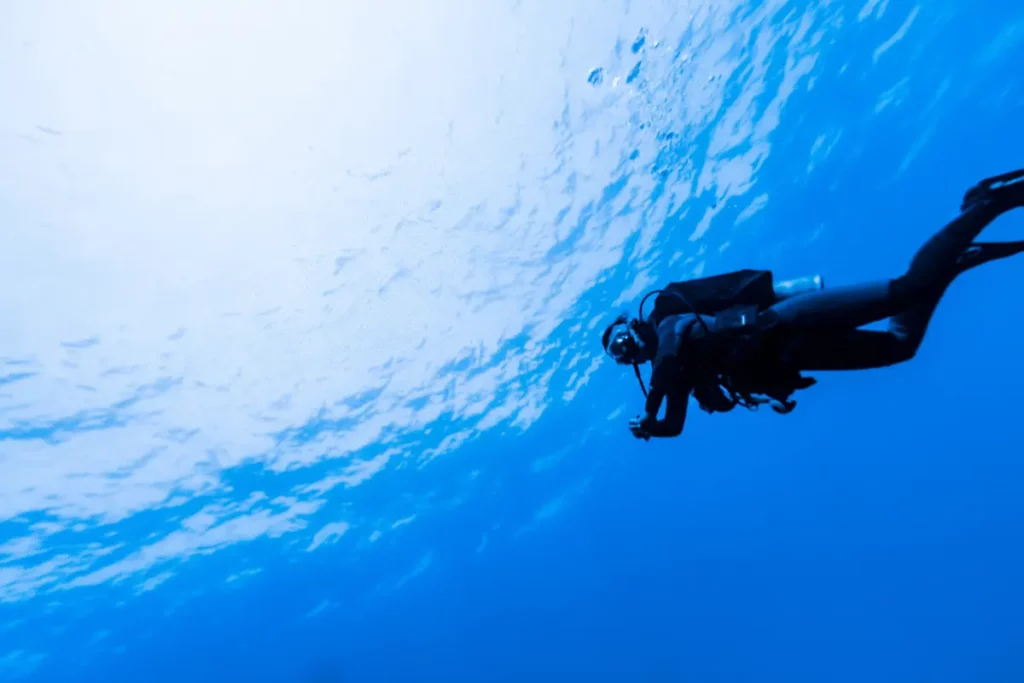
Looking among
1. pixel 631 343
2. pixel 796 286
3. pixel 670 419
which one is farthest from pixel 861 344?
pixel 631 343

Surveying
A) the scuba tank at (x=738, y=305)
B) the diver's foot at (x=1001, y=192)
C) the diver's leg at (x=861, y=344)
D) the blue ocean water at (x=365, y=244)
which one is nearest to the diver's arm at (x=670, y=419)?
the scuba tank at (x=738, y=305)

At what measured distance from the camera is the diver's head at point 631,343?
14.9 feet

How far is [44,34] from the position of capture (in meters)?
7.38

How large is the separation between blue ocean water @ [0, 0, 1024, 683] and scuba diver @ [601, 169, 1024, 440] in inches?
313

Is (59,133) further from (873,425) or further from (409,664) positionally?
(873,425)

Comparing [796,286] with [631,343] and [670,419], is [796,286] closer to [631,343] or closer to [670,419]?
[631,343]

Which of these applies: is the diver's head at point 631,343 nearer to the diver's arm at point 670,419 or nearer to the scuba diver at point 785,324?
the scuba diver at point 785,324

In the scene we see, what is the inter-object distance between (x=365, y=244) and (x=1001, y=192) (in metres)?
11.0

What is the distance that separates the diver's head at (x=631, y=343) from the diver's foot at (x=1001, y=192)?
226cm

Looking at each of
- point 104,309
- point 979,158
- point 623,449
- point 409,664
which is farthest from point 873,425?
point 104,309

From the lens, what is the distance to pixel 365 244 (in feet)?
40.5

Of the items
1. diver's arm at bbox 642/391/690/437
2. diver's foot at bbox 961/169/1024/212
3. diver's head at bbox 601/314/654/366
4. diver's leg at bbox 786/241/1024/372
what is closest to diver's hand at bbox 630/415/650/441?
diver's arm at bbox 642/391/690/437

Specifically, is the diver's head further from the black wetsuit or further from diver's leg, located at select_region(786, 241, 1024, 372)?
diver's leg, located at select_region(786, 241, 1024, 372)

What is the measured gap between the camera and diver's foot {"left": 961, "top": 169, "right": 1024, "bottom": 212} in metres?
3.49
